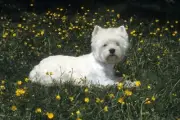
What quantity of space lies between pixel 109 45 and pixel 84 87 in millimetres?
775

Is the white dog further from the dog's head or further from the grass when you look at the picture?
the grass

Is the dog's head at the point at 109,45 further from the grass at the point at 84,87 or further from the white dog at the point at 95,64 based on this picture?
the grass at the point at 84,87

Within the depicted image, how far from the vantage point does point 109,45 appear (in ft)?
22.0

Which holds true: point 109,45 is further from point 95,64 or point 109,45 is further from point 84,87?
point 84,87

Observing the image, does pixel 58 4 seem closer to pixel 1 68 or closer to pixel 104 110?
pixel 1 68

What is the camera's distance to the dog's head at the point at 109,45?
662 centimetres

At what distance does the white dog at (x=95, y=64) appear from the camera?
6715mm

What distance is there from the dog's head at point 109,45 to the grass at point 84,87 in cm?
42

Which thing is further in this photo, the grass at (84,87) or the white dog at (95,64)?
the white dog at (95,64)

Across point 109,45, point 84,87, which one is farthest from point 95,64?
point 84,87

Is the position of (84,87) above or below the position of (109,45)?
below

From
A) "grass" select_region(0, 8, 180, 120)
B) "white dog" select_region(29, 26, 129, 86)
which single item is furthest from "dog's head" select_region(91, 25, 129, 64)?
"grass" select_region(0, 8, 180, 120)

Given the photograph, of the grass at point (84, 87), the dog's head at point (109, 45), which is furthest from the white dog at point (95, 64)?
the grass at point (84, 87)

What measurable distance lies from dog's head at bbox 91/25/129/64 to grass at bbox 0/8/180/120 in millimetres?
417
